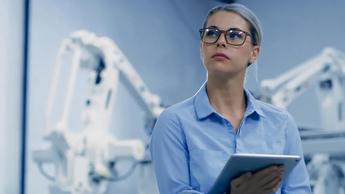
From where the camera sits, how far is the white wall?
430 cm

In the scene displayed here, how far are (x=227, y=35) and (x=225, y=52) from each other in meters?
0.04

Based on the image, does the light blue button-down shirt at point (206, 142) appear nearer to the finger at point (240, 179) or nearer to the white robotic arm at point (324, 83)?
the finger at point (240, 179)

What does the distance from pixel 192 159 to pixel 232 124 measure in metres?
0.12

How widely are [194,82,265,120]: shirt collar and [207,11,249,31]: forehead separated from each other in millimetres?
154

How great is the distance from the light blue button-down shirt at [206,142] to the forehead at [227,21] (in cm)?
15

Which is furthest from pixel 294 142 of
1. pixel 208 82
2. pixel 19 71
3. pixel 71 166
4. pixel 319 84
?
pixel 19 71

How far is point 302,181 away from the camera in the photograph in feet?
5.02

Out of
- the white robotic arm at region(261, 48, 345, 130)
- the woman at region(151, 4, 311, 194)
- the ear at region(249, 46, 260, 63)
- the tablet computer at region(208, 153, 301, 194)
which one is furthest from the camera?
the white robotic arm at region(261, 48, 345, 130)

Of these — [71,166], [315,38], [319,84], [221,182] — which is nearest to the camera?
[221,182]

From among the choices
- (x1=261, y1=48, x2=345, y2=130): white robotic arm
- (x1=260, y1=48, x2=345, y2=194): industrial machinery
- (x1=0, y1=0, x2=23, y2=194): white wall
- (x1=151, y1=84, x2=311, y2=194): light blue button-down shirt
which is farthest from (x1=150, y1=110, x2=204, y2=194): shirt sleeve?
(x1=0, y1=0, x2=23, y2=194): white wall

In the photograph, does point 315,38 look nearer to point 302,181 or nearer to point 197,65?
point 197,65

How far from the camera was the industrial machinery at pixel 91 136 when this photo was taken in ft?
12.4

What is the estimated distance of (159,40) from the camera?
19.1 ft

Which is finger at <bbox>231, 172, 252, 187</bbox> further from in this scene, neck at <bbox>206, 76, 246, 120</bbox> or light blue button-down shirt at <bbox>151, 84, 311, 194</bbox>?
neck at <bbox>206, 76, 246, 120</bbox>
